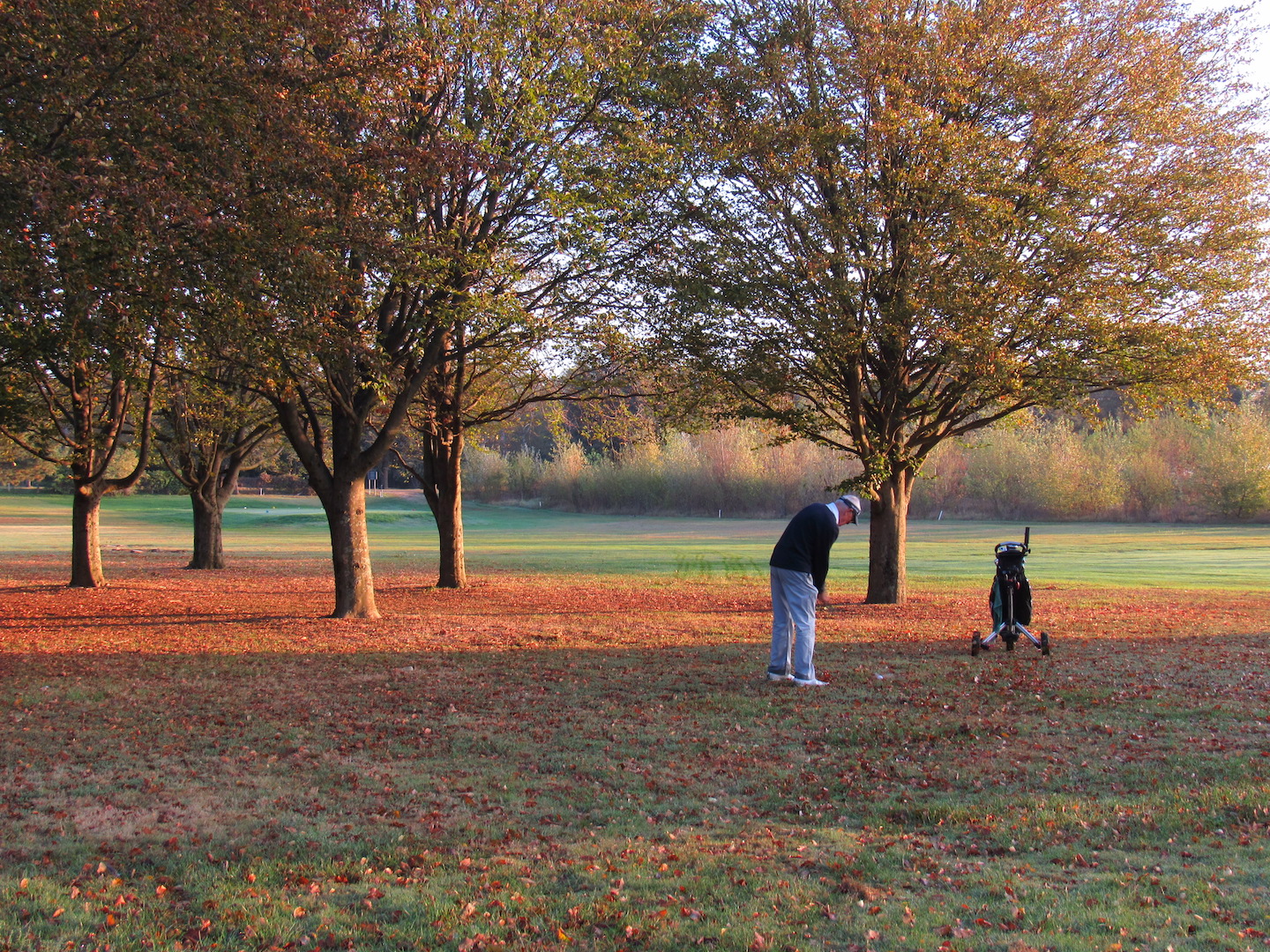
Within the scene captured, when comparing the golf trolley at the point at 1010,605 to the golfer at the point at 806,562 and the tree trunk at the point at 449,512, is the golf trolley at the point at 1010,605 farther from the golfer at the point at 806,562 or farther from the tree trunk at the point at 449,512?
the tree trunk at the point at 449,512

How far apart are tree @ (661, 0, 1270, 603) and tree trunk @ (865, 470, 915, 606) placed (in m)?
1.98

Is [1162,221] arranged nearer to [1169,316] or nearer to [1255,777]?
[1169,316]

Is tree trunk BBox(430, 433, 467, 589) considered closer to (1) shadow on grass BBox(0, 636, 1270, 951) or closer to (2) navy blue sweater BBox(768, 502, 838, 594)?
(1) shadow on grass BBox(0, 636, 1270, 951)

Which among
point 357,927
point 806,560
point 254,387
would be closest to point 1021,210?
point 806,560

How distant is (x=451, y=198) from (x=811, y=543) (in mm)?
8836

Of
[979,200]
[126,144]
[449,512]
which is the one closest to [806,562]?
[979,200]

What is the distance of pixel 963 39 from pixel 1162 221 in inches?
163

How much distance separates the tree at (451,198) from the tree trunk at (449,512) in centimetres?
541

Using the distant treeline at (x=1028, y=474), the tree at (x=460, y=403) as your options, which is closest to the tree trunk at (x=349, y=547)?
the tree at (x=460, y=403)

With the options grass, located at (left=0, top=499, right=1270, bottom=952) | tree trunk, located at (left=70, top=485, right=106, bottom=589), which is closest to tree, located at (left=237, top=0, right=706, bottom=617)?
grass, located at (left=0, top=499, right=1270, bottom=952)

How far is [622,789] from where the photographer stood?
630 cm

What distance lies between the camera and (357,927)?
404 cm

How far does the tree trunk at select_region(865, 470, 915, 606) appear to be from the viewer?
17.9 meters

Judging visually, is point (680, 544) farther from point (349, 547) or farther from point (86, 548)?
point (349, 547)
